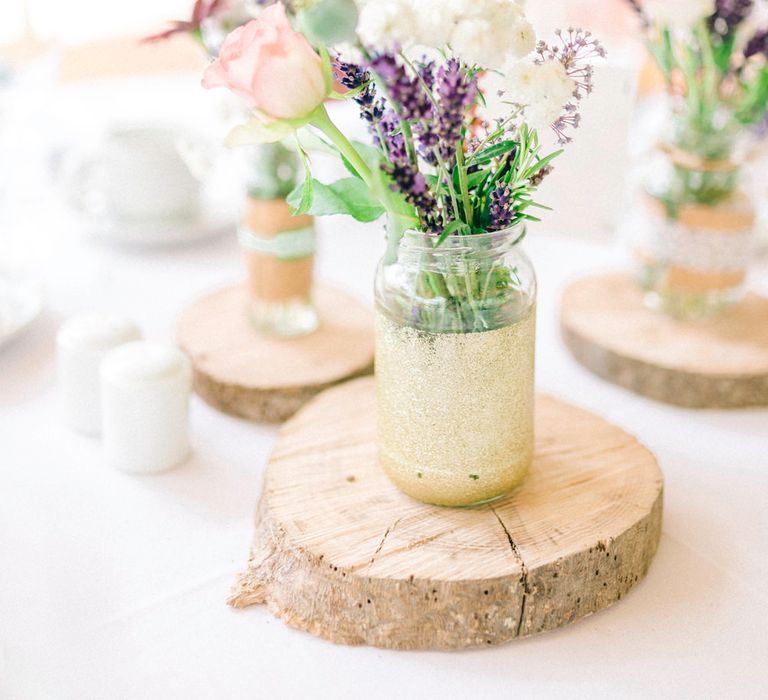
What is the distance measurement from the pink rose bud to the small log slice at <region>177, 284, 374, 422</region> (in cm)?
48

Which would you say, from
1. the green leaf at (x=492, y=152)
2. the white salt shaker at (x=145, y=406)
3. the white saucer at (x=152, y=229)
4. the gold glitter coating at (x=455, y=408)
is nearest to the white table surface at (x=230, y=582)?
the white salt shaker at (x=145, y=406)

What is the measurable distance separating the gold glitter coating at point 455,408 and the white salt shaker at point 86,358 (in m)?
0.35

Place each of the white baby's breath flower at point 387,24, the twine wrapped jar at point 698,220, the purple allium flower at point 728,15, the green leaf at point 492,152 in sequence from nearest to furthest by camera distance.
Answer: the white baby's breath flower at point 387,24 → the green leaf at point 492,152 → the purple allium flower at point 728,15 → the twine wrapped jar at point 698,220

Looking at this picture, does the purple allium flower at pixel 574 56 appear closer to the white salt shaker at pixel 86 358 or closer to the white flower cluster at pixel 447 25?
the white flower cluster at pixel 447 25

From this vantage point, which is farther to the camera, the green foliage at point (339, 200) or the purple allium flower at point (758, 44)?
the purple allium flower at point (758, 44)

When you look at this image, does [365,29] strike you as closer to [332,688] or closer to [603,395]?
[332,688]

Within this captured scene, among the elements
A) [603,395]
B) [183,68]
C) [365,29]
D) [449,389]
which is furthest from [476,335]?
[183,68]

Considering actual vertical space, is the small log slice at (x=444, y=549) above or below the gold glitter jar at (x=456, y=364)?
below

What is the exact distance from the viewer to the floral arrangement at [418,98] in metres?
0.64

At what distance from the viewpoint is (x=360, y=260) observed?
149 cm

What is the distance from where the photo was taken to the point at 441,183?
75cm

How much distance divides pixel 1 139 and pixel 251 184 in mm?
608

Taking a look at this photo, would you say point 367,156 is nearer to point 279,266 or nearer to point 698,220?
point 279,266

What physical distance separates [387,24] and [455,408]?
0.34m
